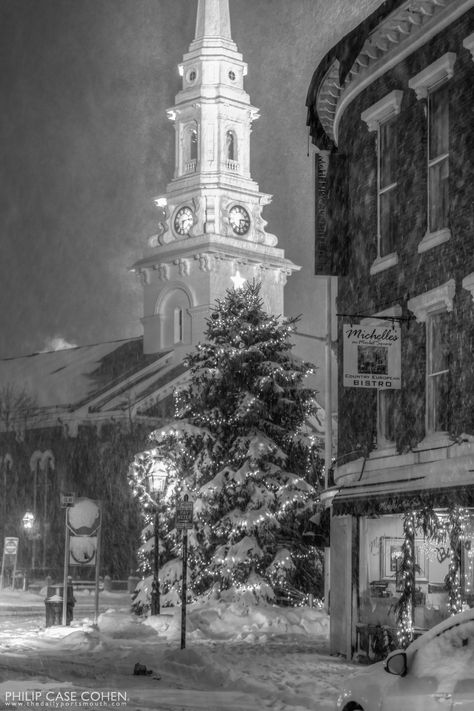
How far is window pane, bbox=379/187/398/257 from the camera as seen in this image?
22703mm

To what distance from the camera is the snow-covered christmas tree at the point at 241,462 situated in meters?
34.9

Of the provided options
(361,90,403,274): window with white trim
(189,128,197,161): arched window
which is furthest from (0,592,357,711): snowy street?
(189,128,197,161): arched window

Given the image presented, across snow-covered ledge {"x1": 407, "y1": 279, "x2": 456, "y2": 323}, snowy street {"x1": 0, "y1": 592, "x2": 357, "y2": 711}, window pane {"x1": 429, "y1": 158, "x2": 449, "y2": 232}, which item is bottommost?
snowy street {"x1": 0, "y1": 592, "x2": 357, "y2": 711}

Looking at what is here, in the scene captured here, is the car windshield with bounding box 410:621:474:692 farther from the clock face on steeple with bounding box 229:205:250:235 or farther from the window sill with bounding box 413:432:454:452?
the clock face on steeple with bounding box 229:205:250:235

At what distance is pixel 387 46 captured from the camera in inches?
892

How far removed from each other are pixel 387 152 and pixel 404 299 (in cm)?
271

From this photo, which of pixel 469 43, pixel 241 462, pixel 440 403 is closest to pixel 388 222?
pixel 440 403

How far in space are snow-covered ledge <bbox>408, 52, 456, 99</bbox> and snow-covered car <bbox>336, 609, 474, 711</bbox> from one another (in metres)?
11.4

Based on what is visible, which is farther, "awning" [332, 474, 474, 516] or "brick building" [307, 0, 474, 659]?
"brick building" [307, 0, 474, 659]

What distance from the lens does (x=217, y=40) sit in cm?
8281

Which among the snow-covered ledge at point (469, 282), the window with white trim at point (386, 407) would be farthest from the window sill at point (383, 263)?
the snow-covered ledge at point (469, 282)

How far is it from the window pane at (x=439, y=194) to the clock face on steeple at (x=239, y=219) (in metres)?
62.0

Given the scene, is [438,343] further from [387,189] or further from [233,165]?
[233,165]

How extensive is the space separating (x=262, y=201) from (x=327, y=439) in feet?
182
